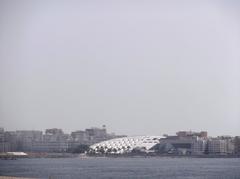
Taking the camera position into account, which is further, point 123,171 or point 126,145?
point 126,145

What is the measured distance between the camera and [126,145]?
119 metres

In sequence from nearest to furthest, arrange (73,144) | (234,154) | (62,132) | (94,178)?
(94,178), (234,154), (73,144), (62,132)

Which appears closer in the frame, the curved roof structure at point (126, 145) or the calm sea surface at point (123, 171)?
the calm sea surface at point (123, 171)

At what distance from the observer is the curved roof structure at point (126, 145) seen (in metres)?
117

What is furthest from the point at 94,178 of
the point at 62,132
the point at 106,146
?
the point at 62,132

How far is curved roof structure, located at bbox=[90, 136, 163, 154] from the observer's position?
383ft

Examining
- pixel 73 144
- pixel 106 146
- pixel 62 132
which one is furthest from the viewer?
pixel 62 132

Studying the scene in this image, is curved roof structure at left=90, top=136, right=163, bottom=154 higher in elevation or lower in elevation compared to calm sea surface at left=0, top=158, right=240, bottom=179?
higher

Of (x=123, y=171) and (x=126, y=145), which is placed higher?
(x=126, y=145)

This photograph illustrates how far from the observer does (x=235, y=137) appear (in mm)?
119562

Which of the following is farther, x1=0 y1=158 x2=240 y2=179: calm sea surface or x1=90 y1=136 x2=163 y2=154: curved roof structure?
x1=90 y1=136 x2=163 y2=154: curved roof structure

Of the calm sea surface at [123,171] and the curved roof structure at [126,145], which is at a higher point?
the curved roof structure at [126,145]

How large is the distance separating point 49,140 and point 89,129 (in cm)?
1907

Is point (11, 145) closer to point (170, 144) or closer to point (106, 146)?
point (106, 146)
